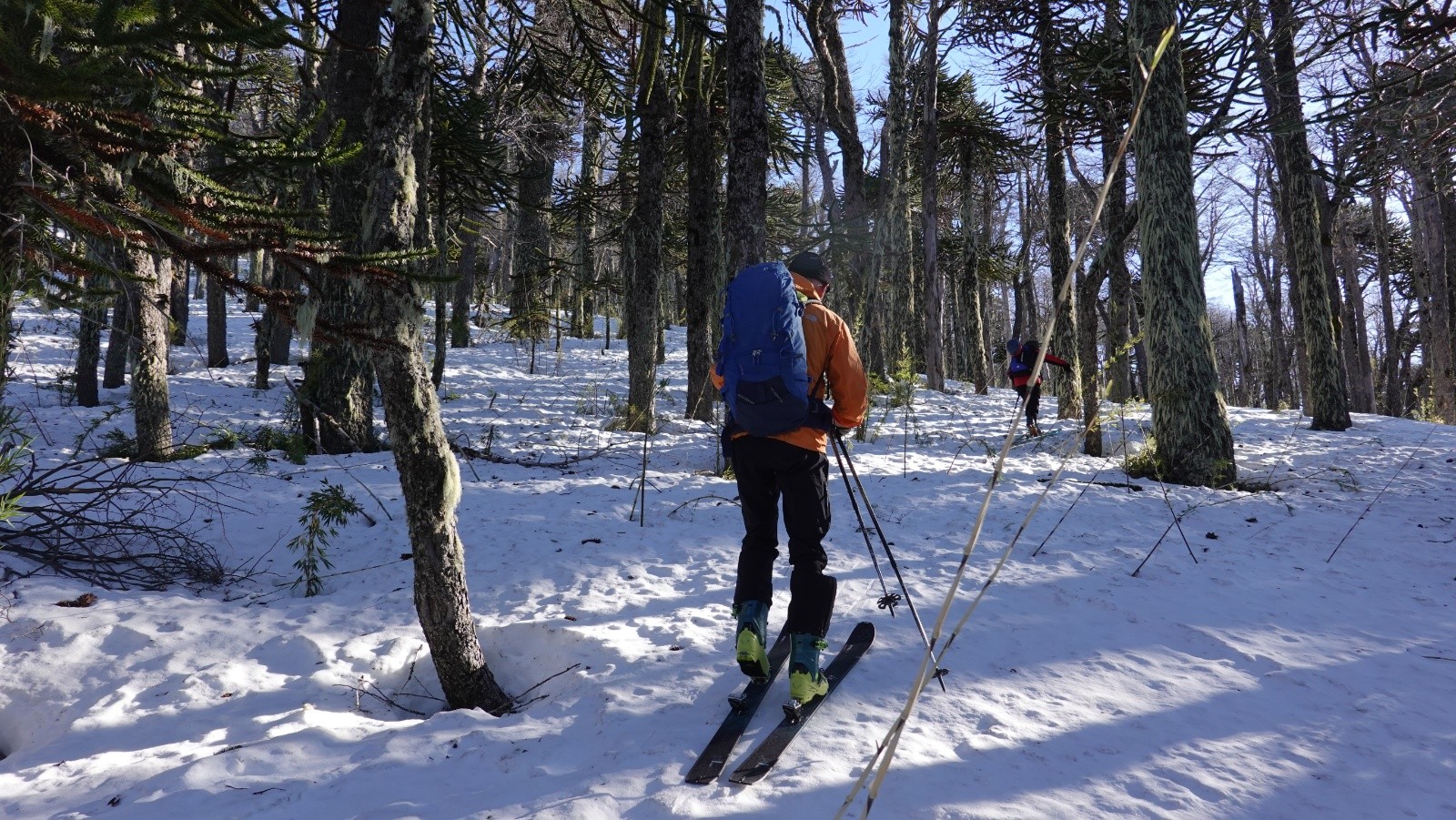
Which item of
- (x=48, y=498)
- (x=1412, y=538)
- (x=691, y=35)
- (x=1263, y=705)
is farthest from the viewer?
(x=691, y=35)

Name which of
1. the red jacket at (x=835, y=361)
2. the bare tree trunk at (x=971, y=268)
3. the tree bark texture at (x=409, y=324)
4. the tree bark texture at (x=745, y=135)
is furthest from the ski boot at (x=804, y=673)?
the bare tree trunk at (x=971, y=268)

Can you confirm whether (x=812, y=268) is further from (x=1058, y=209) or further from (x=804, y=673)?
(x=1058, y=209)

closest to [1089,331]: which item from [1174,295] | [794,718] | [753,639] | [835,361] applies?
[1174,295]

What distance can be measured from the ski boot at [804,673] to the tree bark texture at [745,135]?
12.8 feet

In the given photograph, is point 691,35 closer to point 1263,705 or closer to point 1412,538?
point 1263,705

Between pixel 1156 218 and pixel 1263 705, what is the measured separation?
17.3 ft

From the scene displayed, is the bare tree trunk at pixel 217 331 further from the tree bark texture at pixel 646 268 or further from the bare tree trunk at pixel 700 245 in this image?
the bare tree trunk at pixel 700 245

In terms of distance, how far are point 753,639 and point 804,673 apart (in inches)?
10.4

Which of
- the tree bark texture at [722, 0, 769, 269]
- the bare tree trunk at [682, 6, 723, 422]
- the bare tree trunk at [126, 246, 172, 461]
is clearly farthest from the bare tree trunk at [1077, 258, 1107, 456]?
the bare tree trunk at [126, 246, 172, 461]

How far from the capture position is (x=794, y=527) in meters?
3.12

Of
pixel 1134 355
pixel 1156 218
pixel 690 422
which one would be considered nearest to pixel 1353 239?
pixel 1134 355

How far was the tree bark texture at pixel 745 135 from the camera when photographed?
5.94 metres

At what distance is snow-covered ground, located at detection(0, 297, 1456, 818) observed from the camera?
7.97 feet

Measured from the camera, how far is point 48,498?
14.3ft
